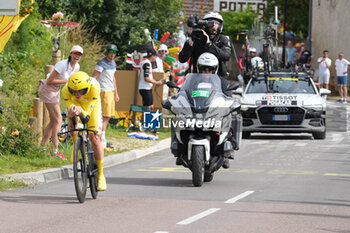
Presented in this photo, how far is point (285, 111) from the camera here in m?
20.8

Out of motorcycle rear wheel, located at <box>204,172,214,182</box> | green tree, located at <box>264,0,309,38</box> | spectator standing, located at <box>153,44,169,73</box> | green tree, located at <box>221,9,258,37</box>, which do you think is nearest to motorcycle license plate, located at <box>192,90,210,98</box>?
motorcycle rear wheel, located at <box>204,172,214,182</box>

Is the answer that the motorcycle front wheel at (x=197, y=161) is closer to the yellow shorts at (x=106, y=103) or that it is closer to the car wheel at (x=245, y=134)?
the yellow shorts at (x=106, y=103)

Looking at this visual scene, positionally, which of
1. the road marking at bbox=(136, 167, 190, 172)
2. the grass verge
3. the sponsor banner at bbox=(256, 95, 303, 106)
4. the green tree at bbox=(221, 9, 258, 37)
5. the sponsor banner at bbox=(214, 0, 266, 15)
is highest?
the sponsor banner at bbox=(214, 0, 266, 15)

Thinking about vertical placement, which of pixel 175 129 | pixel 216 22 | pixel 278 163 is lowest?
pixel 278 163

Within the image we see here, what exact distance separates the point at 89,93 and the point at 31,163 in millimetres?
3152

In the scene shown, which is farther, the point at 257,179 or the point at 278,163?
the point at 278,163

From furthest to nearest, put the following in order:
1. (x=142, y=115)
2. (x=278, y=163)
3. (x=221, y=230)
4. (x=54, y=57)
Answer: (x=142, y=115), (x=54, y=57), (x=278, y=163), (x=221, y=230)

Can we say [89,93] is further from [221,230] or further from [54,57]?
[54,57]

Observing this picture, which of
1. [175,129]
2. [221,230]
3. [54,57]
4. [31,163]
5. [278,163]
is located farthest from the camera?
[54,57]

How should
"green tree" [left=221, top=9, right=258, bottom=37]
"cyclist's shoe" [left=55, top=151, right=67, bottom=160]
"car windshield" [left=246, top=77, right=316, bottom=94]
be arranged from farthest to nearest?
"green tree" [left=221, top=9, right=258, bottom=37]
"car windshield" [left=246, top=77, right=316, bottom=94]
"cyclist's shoe" [left=55, top=151, right=67, bottom=160]

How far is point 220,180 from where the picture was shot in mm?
13570

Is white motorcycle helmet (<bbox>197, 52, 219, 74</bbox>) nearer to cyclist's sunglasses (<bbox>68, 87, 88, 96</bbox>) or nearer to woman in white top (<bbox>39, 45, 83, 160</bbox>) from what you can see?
woman in white top (<bbox>39, 45, 83, 160</bbox>)

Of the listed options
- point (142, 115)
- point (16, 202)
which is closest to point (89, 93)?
point (16, 202)

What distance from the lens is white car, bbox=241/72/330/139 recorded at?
20.8 meters
